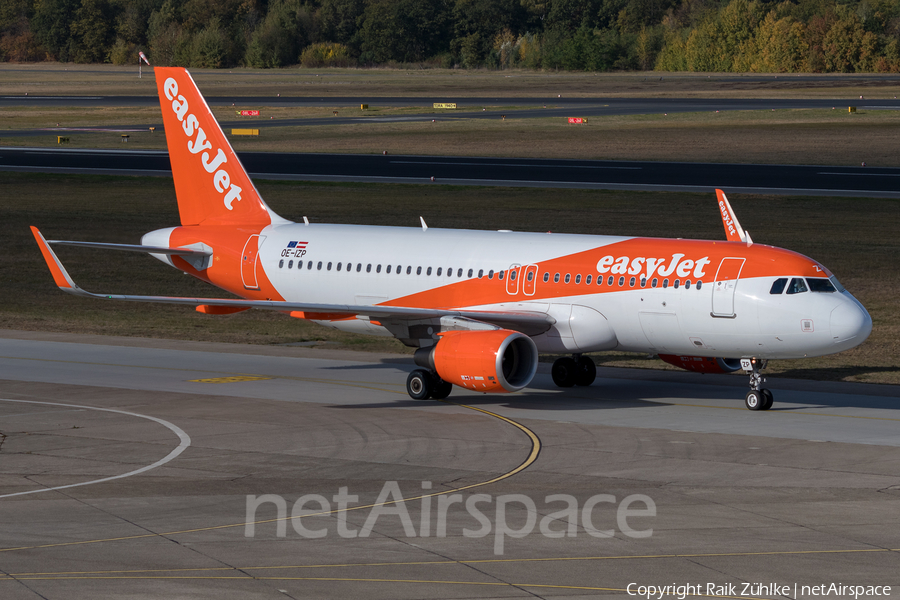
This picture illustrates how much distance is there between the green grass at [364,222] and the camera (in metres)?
41.2

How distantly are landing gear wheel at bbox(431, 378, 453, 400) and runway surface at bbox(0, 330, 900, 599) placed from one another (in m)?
0.42

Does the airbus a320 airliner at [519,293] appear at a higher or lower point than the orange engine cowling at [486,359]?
higher

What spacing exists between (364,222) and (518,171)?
82.9 ft

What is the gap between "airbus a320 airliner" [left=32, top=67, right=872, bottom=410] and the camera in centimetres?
2803

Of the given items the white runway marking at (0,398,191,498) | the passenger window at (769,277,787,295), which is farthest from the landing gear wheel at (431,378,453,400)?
the passenger window at (769,277,787,295)

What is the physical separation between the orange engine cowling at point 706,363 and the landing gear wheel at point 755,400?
6.16ft

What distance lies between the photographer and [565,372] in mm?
32844

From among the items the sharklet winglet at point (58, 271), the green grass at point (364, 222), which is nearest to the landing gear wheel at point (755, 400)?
the green grass at point (364, 222)

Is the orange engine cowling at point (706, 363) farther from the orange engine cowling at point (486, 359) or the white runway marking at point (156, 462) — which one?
the white runway marking at point (156, 462)

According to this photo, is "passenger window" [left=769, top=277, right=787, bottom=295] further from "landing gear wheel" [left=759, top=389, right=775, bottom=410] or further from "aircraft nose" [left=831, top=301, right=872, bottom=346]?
"landing gear wheel" [left=759, top=389, right=775, bottom=410]

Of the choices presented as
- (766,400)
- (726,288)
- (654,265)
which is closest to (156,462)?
(654,265)

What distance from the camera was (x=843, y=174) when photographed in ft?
265

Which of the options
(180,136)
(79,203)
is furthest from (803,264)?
(79,203)

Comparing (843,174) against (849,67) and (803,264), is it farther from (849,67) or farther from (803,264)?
(849,67)
